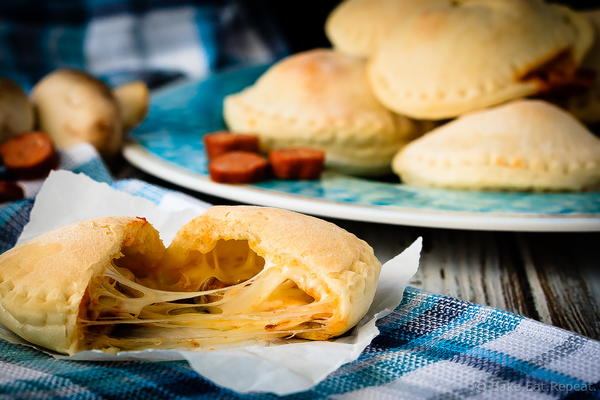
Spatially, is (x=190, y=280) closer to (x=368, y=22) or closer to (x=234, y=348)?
(x=234, y=348)

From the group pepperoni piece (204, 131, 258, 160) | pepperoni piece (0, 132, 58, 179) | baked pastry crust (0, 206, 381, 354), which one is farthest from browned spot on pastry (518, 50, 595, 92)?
pepperoni piece (0, 132, 58, 179)

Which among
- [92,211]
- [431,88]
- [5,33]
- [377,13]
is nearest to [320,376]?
[92,211]

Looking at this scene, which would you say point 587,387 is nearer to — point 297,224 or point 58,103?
point 297,224

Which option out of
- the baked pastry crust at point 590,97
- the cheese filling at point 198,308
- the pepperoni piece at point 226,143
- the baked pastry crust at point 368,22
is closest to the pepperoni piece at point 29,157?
the pepperoni piece at point 226,143

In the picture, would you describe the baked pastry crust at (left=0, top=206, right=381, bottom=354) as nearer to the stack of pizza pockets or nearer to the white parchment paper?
the white parchment paper

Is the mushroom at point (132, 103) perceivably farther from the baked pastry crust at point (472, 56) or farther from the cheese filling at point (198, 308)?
the cheese filling at point (198, 308)

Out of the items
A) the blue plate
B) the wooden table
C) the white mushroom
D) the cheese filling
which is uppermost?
the white mushroom
